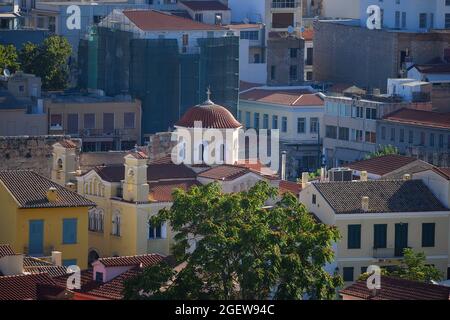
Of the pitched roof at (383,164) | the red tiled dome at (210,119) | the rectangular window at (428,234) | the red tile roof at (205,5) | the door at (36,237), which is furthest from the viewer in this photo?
the red tile roof at (205,5)

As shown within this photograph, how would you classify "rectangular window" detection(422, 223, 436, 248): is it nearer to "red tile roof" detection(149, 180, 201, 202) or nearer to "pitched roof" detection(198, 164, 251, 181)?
"pitched roof" detection(198, 164, 251, 181)

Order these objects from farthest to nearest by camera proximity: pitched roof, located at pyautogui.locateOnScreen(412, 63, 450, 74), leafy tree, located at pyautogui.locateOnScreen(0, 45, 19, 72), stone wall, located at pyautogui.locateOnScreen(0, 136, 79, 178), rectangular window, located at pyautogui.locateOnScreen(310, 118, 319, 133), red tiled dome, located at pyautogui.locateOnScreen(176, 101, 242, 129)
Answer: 1. pitched roof, located at pyautogui.locateOnScreen(412, 63, 450, 74)
2. leafy tree, located at pyautogui.locateOnScreen(0, 45, 19, 72)
3. rectangular window, located at pyautogui.locateOnScreen(310, 118, 319, 133)
4. stone wall, located at pyautogui.locateOnScreen(0, 136, 79, 178)
5. red tiled dome, located at pyautogui.locateOnScreen(176, 101, 242, 129)

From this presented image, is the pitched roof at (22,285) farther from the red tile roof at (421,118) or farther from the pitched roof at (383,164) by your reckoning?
the red tile roof at (421,118)

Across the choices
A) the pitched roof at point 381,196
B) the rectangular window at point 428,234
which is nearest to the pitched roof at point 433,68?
the pitched roof at point 381,196

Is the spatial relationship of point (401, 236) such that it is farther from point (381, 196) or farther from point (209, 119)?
point (209, 119)

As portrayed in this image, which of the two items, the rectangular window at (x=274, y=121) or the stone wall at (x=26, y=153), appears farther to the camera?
the rectangular window at (x=274, y=121)

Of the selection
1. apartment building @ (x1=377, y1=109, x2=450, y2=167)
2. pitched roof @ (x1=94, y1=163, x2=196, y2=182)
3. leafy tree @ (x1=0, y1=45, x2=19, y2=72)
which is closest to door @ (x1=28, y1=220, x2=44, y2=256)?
pitched roof @ (x1=94, y1=163, x2=196, y2=182)

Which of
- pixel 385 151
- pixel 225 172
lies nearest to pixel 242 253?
pixel 225 172
